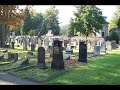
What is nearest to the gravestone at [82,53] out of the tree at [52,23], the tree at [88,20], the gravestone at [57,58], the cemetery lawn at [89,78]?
the gravestone at [57,58]

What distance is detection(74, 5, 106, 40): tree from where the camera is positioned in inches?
1451

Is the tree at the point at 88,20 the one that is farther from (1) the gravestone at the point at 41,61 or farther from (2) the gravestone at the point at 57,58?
(2) the gravestone at the point at 57,58

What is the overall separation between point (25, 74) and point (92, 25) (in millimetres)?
27810

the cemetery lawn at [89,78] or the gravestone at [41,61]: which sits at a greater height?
the gravestone at [41,61]

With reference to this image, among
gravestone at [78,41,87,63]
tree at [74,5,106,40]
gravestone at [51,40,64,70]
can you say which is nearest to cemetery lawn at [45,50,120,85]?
gravestone at [51,40,64,70]

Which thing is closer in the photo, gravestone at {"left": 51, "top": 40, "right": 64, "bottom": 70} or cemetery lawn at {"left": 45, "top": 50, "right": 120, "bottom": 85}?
cemetery lawn at {"left": 45, "top": 50, "right": 120, "bottom": 85}

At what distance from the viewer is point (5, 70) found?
12859 mm

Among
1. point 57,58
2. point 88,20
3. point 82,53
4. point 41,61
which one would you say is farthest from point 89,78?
point 88,20

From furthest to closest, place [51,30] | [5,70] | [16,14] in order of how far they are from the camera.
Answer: [51,30] → [16,14] → [5,70]

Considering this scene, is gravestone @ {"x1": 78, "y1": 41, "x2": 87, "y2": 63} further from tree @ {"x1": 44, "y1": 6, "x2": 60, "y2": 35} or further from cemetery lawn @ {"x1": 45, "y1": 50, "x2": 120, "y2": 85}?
tree @ {"x1": 44, "y1": 6, "x2": 60, "y2": 35}

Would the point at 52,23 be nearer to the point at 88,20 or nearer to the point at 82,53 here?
the point at 88,20

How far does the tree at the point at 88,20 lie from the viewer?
36.8 meters
